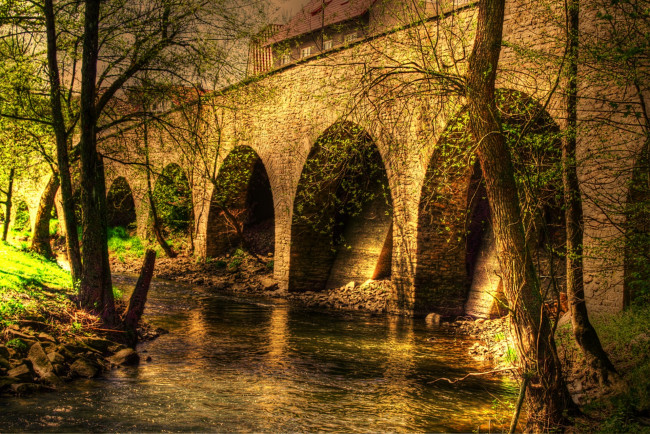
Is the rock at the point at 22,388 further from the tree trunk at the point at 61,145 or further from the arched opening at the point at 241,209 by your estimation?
the arched opening at the point at 241,209

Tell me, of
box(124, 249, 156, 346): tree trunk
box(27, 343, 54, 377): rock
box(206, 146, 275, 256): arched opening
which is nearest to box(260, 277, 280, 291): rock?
box(206, 146, 275, 256): arched opening

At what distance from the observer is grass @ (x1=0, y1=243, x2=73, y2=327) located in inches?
264

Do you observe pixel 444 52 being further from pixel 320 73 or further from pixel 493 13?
pixel 493 13

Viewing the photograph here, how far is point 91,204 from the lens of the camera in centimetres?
754

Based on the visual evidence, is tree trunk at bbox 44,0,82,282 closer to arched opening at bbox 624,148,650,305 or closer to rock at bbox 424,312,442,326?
rock at bbox 424,312,442,326

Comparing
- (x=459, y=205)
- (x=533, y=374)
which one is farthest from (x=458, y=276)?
(x=533, y=374)

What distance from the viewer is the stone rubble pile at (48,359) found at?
18.1ft

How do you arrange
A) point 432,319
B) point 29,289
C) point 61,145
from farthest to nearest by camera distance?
point 432,319 < point 29,289 < point 61,145

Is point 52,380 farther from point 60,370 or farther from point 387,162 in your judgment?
point 387,162

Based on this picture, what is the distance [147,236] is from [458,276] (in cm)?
1372

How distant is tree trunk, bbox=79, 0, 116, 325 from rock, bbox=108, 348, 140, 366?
2.44 feet

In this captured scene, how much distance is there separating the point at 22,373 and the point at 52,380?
301mm

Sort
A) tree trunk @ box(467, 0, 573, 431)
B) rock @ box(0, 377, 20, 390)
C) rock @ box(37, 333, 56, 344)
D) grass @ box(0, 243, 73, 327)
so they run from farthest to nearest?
grass @ box(0, 243, 73, 327) < rock @ box(37, 333, 56, 344) < rock @ box(0, 377, 20, 390) < tree trunk @ box(467, 0, 573, 431)

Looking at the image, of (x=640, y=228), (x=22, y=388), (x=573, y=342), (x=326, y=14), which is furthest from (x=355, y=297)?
(x=326, y=14)
